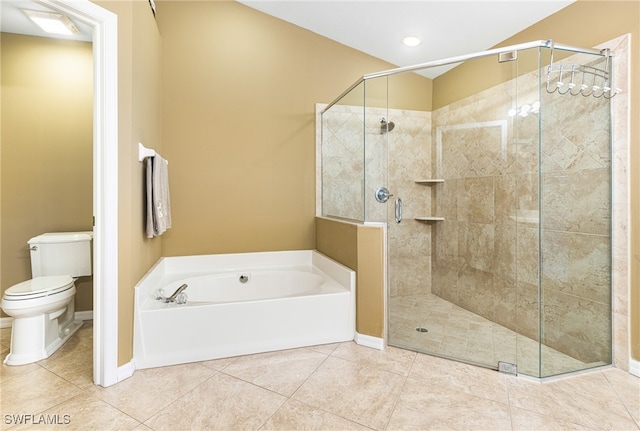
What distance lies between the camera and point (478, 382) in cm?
182

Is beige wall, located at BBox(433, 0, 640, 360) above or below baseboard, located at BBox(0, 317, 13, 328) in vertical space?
above

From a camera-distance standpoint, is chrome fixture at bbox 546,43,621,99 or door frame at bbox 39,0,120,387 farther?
chrome fixture at bbox 546,43,621,99

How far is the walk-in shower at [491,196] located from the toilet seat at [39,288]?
2.18 meters

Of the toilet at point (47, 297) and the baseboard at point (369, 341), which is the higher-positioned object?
the toilet at point (47, 297)

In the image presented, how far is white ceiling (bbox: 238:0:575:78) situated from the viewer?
242 cm

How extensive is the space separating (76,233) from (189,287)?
108 centimetres

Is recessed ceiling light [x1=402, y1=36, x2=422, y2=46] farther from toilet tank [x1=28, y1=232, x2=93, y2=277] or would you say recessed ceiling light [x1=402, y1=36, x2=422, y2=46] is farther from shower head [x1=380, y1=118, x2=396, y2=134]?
toilet tank [x1=28, y1=232, x2=93, y2=277]

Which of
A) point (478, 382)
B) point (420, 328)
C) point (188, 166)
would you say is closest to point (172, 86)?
point (188, 166)

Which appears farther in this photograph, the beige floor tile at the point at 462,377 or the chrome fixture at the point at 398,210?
the chrome fixture at the point at 398,210

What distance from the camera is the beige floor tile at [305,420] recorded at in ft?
4.77

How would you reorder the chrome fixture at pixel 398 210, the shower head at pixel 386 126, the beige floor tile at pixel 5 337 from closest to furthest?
1. the beige floor tile at pixel 5 337
2. the shower head at pixel 386 126
3. the chrome fixture at pixel 398 210

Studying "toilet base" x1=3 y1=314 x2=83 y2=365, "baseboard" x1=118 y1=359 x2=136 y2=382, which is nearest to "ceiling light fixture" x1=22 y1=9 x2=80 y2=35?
"toilet base" x1=3 y1=314 x2=83 y2=365

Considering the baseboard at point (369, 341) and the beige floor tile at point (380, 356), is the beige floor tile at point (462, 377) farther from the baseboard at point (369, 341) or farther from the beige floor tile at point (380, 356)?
the baseboard at point (369, 341)

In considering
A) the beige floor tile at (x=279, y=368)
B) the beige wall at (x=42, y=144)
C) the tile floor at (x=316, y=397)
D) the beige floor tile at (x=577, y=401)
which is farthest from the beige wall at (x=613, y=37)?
→ the beige wall at (x=42, y=144)
